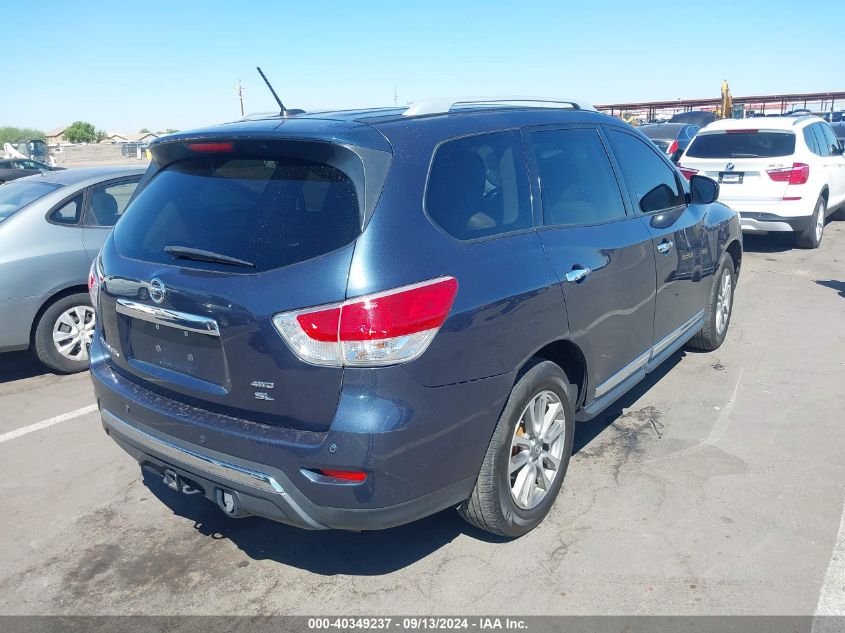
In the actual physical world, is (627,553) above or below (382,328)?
below

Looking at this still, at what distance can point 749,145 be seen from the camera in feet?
33.0

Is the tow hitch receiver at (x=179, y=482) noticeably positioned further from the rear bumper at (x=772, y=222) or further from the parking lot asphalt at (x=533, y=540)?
the rear bumper at (x=772, y=222)

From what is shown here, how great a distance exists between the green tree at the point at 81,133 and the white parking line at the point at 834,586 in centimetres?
9353

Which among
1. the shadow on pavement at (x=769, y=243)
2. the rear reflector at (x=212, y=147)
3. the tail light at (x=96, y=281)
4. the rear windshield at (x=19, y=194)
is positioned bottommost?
the shadow on pavement at (x=769, y=243)

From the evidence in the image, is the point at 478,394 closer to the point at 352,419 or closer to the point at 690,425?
the point at 352,419

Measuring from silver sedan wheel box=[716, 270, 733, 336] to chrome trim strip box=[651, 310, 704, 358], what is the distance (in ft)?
1.57

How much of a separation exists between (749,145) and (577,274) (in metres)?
7.76

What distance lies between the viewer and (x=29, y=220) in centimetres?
592

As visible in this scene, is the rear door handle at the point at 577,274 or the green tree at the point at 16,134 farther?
the green tree at the point at 16,134

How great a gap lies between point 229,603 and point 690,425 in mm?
3012

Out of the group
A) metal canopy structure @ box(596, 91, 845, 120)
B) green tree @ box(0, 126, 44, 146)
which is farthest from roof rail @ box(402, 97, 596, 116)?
green tree @ box(0, 126, 44, 146)

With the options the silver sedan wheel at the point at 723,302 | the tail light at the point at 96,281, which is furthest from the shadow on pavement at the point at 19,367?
the silver sedan wheel at the point at 723,302

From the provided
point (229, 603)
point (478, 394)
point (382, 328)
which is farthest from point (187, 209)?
point (229, 603)

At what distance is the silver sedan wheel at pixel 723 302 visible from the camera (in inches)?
234
